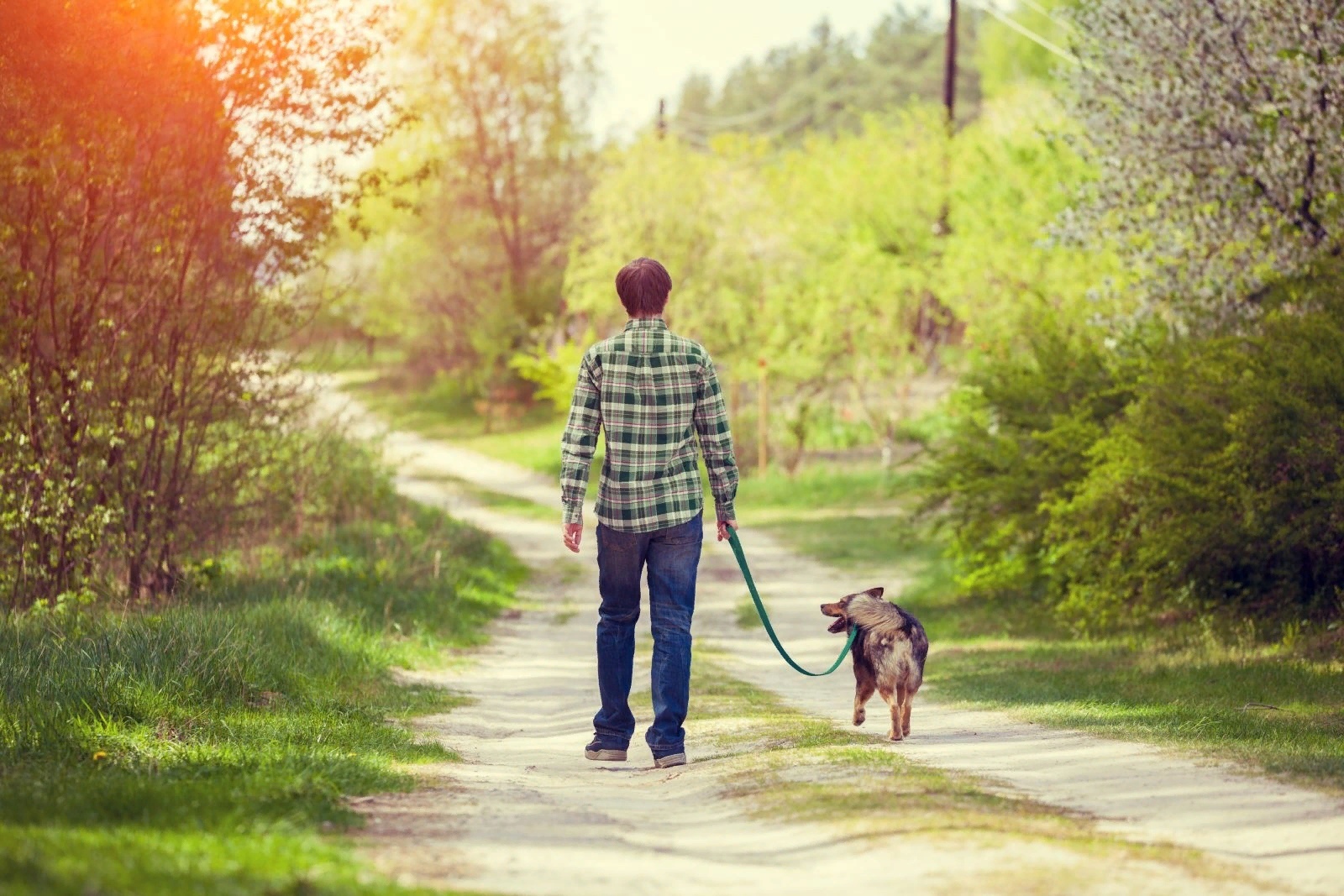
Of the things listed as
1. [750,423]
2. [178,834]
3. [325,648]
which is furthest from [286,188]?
[750,423]

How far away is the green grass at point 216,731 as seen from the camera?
4934mm

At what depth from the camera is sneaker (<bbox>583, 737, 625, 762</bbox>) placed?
841 cm

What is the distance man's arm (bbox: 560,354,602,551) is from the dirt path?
132 centimetres

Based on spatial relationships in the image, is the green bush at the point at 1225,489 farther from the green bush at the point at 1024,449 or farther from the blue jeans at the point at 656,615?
the blue jeans at the point at 656,615

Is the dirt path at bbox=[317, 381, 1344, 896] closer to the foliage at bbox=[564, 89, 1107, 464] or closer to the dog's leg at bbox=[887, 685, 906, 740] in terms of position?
the dog's leg at bbox=[887, 685, 906, 740]

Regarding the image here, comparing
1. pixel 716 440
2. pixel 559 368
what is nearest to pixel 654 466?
pixel 716 440

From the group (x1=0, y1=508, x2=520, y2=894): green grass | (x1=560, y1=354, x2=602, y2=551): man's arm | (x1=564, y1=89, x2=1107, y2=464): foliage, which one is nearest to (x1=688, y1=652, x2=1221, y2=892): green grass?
(x1=560, y1=354, x2=602, y2=551): man's arm

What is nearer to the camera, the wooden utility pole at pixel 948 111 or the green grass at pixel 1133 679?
the green grass at pixel 1133 679

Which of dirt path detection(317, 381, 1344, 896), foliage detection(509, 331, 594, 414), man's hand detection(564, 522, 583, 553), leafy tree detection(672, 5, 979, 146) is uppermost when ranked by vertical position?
leafy tree detection(672, 5, 979, 146)

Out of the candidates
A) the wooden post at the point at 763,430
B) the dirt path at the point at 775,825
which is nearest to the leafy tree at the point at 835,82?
the wooden post at the point at 763,430

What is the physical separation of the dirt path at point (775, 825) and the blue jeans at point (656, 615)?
312 millimetres

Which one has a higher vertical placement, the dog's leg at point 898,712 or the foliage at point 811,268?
the foliage at point 811,268

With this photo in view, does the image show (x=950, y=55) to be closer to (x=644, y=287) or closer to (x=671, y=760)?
(x=644, y=287)

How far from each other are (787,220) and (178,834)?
37292mm
